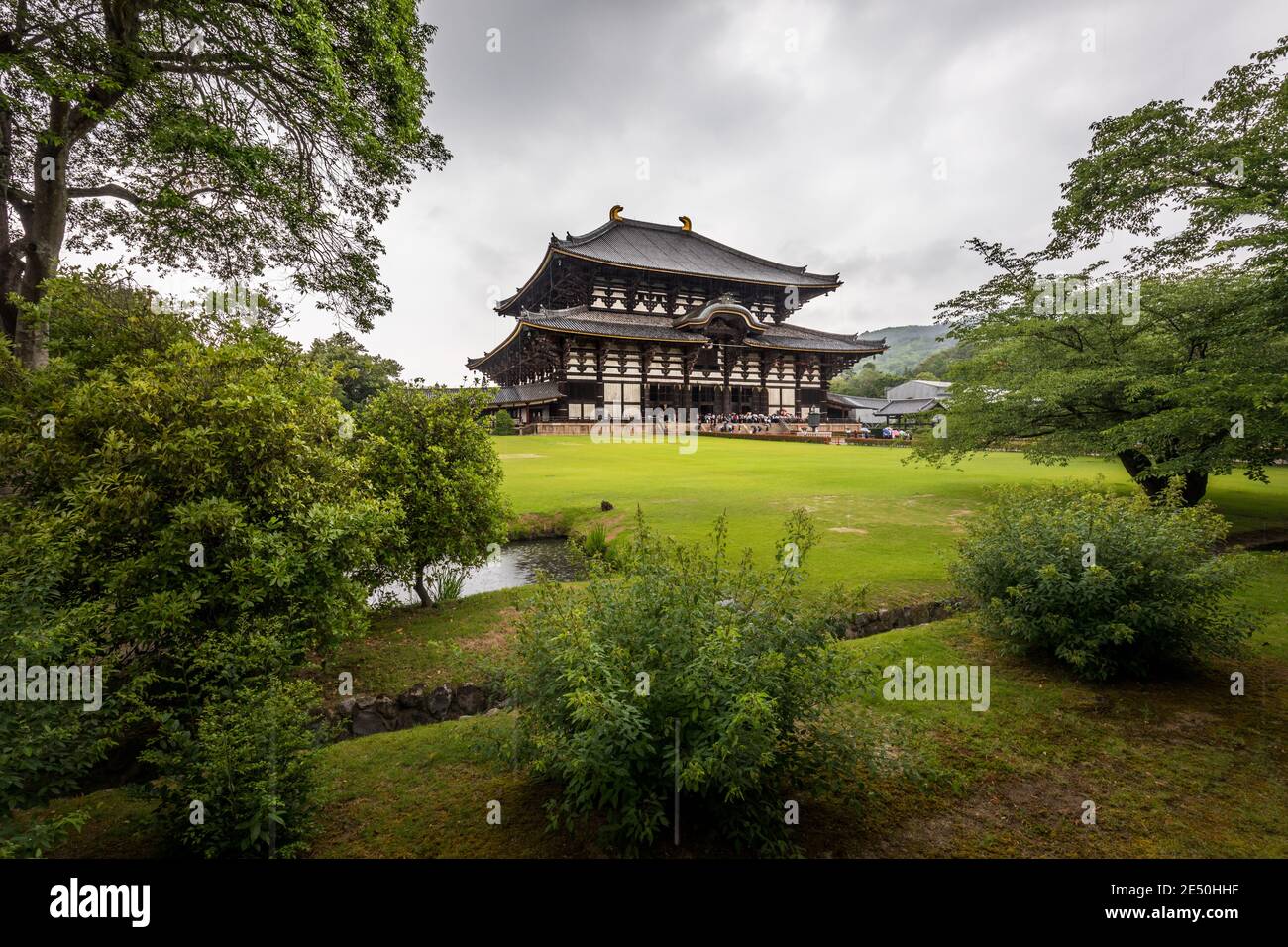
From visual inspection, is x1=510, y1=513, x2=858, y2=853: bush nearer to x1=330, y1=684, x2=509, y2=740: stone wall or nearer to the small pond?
x1=330, y1=684, x2=509, y2=740: stone wall

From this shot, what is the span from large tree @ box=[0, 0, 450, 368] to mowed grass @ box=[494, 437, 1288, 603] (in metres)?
8.38

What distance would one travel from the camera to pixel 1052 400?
12773 millimetres

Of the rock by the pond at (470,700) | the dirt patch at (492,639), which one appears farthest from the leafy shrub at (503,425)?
the rock by the pond at (470,700)

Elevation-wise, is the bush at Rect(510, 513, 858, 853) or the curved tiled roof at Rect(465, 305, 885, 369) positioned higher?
the curved tiled roof at Rect(465, 305, 885, 369)

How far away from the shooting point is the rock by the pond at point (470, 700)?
6.34 m

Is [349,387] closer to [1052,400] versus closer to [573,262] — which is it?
[573,262]

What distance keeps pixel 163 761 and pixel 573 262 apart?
139ft

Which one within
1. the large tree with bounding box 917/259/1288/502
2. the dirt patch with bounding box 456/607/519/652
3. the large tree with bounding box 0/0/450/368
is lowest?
the dirt patch with bounding box 456/607/519/652

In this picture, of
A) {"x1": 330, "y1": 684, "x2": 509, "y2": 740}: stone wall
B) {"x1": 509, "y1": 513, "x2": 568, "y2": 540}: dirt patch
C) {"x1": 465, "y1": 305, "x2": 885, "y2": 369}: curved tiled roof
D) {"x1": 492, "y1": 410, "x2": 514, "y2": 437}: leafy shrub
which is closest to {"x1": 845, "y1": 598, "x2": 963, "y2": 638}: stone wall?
{"x1": 330, "y1": 684, "x2": 509, "y2": 740}: stone wall

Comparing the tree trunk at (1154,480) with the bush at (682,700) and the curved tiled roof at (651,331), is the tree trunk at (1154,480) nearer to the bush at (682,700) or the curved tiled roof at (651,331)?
the bush at (682,700)

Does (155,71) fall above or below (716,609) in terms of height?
above

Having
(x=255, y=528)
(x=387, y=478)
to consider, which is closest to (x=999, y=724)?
(x=255, y=528)

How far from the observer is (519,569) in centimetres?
1224

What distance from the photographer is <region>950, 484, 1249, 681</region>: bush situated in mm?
5188
